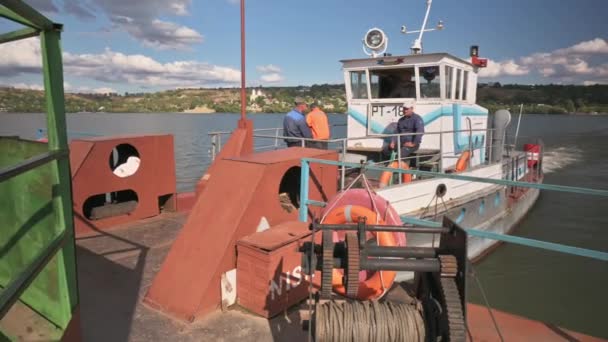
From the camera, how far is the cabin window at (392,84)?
9.97m

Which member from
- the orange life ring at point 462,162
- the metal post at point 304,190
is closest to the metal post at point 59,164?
the metal post at point 304,190

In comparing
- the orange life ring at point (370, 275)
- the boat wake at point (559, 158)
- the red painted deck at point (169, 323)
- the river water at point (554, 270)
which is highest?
the orange life ring at point (370, 275)

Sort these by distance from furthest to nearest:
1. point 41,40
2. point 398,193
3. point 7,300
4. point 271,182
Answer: point 398,193 → point 271,182 → point 41,40 → point 7,300

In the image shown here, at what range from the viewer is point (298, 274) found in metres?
3.64

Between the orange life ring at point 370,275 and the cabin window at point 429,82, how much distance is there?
636 centimetres

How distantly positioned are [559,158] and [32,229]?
28432 millimetres

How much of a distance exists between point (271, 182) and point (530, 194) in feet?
41.5

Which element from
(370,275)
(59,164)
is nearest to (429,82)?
(370,275)

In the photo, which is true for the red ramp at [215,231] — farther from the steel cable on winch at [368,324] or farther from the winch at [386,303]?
the steel cable on winch at [368,324]

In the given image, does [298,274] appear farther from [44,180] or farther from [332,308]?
[44,180]

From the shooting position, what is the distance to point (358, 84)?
10164 mm

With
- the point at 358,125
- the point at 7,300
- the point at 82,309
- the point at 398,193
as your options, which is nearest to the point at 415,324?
the point at 7,300

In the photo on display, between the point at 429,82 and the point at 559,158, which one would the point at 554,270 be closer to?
the point at 429,82

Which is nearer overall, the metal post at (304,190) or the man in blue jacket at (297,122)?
the metal post at (304,190)
